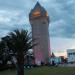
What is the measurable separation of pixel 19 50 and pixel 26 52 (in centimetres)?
84

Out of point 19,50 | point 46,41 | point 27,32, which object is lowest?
point 19,50

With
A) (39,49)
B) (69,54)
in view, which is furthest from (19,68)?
(39,49)

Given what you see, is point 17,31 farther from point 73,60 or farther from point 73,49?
point 73,49

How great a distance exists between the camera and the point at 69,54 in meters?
164

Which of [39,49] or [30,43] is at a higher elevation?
[39,49]

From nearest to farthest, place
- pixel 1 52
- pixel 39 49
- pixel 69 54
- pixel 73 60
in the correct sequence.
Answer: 1. pixel 1 52
2. pixel 73 60
3. pixel 69 54
4. pixel 39 49

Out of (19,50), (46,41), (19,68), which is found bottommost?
(19,68)

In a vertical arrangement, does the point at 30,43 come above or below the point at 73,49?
below

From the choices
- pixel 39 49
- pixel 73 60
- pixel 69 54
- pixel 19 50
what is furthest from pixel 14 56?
pixel 39 49

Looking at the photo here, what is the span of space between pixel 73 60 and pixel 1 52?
98327 millimetres

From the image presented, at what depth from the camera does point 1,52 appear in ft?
150

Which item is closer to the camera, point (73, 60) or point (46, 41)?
point (73, 60)

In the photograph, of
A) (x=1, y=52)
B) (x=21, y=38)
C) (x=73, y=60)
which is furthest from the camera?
(x=73, y=60)

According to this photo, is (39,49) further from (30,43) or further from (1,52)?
(30,43)
